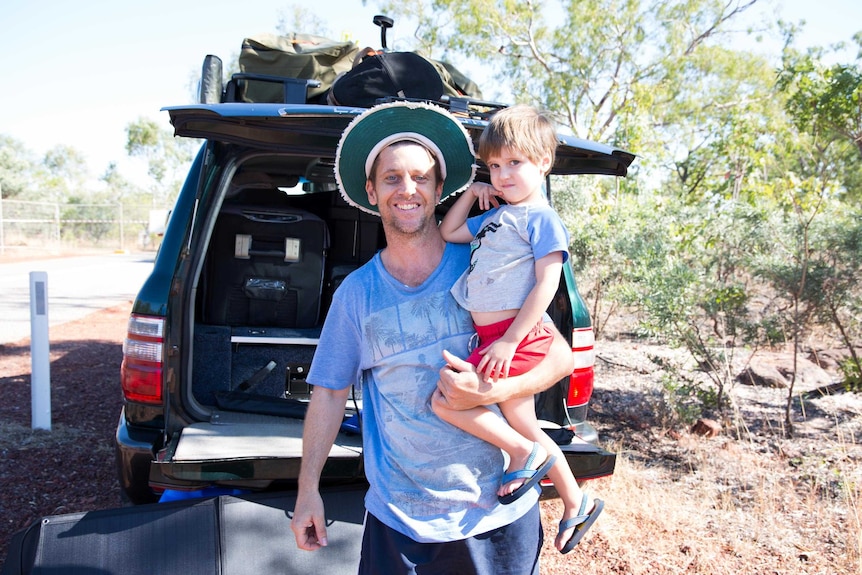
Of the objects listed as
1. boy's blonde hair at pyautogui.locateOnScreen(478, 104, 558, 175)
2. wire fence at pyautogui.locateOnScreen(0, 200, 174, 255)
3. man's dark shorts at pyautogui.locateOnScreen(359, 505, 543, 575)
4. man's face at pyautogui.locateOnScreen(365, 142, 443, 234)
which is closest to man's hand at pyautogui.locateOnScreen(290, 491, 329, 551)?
man's dark shorts at pyautogui.locateOnScreen(359, 505, 543, 575)

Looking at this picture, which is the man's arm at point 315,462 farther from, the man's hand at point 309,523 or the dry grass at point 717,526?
the dry grass at point 717,526

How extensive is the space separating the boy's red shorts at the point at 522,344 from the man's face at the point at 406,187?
34 cm

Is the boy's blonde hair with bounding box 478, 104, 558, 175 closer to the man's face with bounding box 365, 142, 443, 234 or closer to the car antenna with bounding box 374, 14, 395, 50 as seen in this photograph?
the man's face with bounding box 365, 142, 443, 234

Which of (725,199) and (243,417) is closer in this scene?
(243,417)

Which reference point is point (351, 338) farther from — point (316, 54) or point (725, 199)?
point (725, 199)

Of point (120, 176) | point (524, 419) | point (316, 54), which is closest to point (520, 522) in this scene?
point (524, 419)

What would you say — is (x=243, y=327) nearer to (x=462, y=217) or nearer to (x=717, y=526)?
(x=462, y=217)

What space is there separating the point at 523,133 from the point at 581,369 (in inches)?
59.3

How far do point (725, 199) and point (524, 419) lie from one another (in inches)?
233

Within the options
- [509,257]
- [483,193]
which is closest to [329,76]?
[483,193]

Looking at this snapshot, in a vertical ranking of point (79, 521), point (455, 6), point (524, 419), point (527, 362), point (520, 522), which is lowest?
point (79, 521)

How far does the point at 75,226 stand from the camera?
31625 mm

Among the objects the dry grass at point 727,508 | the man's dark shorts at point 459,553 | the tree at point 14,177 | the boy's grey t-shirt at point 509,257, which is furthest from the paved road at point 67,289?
the tree at point 14,177

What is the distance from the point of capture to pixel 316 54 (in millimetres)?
4297
